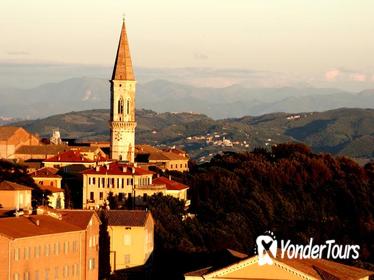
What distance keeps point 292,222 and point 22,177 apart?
1571cm

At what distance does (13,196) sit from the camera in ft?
235

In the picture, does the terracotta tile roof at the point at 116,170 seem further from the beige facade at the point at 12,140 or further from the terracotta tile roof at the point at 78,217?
the terracotta tile roof at the point at 78,217

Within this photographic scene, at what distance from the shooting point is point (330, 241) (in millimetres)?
73562

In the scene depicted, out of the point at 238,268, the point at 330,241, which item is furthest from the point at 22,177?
the point at 238,268

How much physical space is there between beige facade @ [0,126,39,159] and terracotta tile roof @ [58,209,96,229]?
47.5 meters

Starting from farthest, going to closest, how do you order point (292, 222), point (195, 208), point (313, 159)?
point (313, 159), point (195, 208), point (292, 222)

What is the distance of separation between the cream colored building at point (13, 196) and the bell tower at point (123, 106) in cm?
3722

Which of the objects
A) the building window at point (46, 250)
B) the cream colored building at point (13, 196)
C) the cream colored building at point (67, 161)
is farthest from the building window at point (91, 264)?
the cream colored building at point (67, 161)

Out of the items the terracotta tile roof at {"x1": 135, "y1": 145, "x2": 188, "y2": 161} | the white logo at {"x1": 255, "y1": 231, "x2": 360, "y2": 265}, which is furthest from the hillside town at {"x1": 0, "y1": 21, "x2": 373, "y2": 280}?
the white logo at {"x1": 255, "y1": 231, "x2": 360, "y2": 265}

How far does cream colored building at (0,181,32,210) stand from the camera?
70438 mm

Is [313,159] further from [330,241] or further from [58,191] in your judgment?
[330,241]

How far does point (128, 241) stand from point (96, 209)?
12.5m

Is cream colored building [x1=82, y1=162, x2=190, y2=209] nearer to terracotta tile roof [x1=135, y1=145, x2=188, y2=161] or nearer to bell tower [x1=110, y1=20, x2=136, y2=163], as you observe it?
bell tower [x1=110, y1=20, x2=136, y2=163]

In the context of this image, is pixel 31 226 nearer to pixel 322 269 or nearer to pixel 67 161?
pixel 322 269
